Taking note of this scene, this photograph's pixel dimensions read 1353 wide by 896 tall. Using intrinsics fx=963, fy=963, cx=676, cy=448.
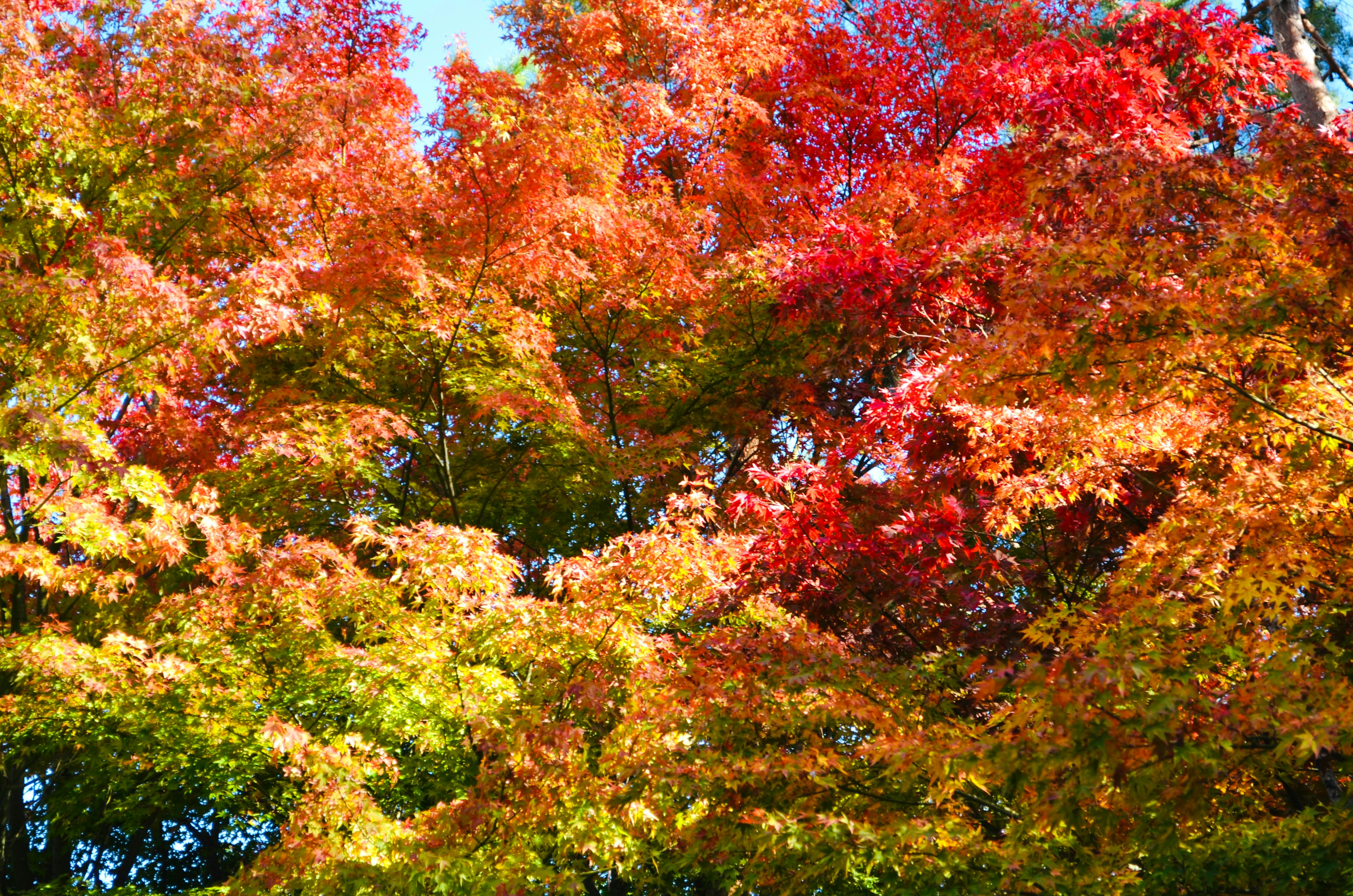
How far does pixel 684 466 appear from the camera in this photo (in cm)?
1065

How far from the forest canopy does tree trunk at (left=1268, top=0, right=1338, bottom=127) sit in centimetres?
5

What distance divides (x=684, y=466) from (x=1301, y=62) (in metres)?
6.66

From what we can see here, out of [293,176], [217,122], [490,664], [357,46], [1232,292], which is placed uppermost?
[357,46]

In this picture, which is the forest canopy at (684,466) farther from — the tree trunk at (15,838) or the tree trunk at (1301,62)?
the tree trunk at (15,838)

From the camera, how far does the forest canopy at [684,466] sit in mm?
4566

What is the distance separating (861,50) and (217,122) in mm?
8889

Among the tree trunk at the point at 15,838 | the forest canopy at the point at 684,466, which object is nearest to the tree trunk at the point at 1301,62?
the forest canopy at the point at 684,466

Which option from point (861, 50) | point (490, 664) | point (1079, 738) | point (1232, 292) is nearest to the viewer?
point (1079, 738)

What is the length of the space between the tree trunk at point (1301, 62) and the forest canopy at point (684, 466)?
5 cm

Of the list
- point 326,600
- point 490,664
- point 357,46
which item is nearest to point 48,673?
point 326,600

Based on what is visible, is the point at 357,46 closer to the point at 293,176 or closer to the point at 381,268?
the point at 293,176

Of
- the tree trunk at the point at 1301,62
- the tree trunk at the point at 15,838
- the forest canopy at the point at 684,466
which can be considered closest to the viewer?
the forest canopy at the point at 684,466

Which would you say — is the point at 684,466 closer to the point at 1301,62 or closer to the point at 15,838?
the point at 1301,62

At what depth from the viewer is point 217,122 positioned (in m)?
8.33
